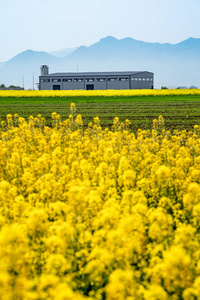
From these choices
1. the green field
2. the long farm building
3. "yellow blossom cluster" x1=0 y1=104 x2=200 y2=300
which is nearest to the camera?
"yellow blossom cluster" x1=0 y1=104 x2=200 y2=300

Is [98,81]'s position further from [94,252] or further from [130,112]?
[94,252]

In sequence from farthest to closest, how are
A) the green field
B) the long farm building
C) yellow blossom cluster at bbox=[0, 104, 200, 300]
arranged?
the long farm building → the green field → yellow blossom cluster at bbox=[0, 104, 200, 300]

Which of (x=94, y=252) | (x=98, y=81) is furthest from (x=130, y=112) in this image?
(x=98, y=81)

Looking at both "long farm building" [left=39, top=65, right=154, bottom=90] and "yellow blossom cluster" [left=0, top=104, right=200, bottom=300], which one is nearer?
"yellow blossom cluster" [left=0, top=104, right=200, bottom=300]

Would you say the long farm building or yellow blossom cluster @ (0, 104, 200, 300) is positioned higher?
the long farm building

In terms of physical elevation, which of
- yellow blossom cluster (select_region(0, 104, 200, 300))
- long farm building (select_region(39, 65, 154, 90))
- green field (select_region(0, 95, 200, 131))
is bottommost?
yellow blossom cluster (select_region(0, 104, 200, 300))

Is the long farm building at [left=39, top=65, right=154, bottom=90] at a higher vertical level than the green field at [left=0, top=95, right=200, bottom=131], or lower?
higher

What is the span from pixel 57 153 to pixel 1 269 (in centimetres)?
477

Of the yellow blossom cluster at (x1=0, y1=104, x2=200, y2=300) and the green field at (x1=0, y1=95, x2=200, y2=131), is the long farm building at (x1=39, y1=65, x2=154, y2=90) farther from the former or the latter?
the yellow blossom cluster at (x1=0, y1=104, x2=200, y2=300)

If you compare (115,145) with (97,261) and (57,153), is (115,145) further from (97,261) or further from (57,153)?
(97,261)

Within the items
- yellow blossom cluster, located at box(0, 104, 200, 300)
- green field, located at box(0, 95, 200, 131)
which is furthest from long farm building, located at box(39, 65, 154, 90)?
yellow blossom cluster, located at box(0, 104, 200, 300)

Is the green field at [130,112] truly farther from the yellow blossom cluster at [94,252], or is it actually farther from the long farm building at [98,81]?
the long farm building at [98,81]

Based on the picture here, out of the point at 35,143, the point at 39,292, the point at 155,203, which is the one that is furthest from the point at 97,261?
the point at 35,143

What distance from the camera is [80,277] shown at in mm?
4133
